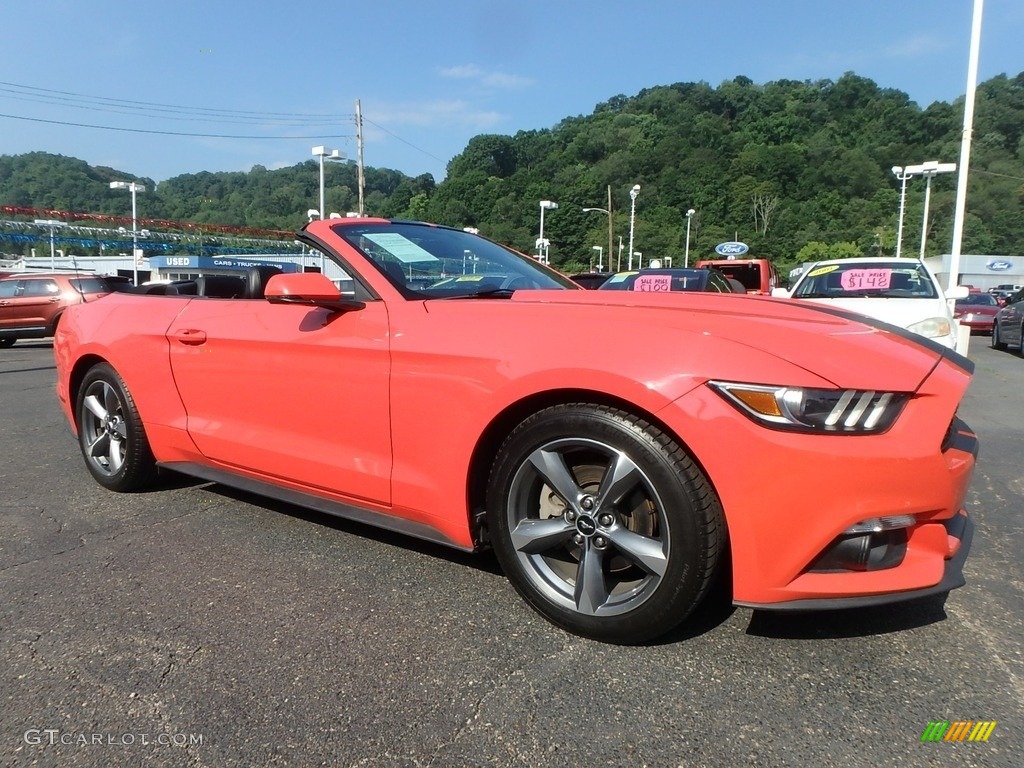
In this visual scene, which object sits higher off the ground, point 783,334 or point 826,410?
point 783,334

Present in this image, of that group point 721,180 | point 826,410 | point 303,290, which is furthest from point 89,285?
point 721,180

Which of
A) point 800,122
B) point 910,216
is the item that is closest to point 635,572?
point 910,216

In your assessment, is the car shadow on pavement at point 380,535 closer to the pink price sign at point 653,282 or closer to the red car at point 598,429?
the red car at point 598,429

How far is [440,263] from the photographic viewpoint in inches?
123

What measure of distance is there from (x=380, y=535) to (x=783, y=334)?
1.99m

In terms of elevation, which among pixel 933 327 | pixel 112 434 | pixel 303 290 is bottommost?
pixel 112 434

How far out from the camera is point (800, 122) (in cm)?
9219

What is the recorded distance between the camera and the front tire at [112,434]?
12.2 feet

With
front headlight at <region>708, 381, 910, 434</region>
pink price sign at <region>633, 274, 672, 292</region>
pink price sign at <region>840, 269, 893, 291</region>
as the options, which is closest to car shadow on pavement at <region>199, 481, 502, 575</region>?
front headlight at <region>708, 381, 910, 434</region>

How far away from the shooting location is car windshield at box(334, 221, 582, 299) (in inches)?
115

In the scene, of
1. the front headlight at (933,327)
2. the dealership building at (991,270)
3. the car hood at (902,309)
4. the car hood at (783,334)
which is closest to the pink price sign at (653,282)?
the car hood at (902,309)

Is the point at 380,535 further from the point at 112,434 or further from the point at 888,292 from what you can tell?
the point at 888,292

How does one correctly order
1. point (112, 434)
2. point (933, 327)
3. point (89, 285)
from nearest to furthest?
point (112, 434) → point (933, 327) → point (89, 285)

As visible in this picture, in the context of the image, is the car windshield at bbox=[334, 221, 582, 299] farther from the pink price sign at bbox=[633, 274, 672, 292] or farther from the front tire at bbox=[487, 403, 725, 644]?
the pink price sign at bbox=[633, 274, 672, 292]
